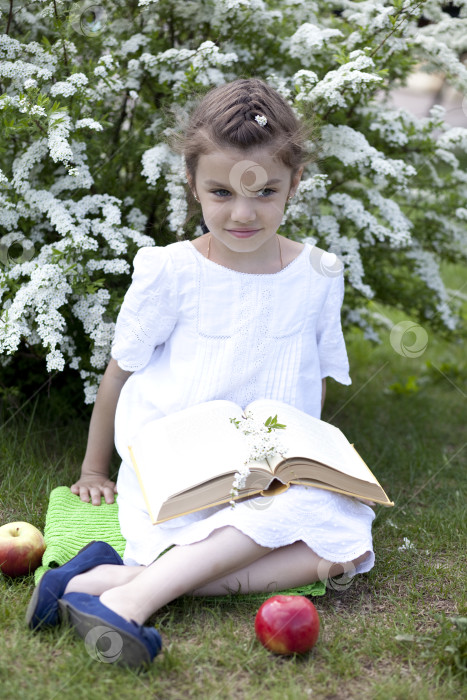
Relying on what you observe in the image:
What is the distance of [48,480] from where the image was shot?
253 cm

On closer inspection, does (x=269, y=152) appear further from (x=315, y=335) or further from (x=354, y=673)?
(x=354, y=673)

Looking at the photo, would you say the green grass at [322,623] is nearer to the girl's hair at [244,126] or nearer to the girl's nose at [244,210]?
the girl's nose at [244,210]

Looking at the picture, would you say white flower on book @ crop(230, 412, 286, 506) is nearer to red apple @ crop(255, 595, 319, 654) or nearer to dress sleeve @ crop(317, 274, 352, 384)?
red apple @ crop(255, 595, 319, 654)

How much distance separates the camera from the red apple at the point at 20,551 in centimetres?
202

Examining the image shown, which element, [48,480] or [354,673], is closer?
[354,673]

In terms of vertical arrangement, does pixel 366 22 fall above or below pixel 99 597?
above

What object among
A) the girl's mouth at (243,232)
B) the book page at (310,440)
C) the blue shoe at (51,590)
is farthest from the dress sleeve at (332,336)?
the blue shoe at (51,590)

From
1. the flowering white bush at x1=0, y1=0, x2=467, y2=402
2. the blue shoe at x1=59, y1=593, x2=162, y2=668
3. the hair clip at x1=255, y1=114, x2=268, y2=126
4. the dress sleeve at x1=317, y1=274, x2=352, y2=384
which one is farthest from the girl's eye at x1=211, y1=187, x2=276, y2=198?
the blue shoe at x1=59, y1=593, x2=162, y2=668

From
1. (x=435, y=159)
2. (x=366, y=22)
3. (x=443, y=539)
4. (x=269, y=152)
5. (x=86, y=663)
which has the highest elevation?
(x=366, y=22)

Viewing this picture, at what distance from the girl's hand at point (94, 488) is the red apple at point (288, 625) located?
32.5 inches

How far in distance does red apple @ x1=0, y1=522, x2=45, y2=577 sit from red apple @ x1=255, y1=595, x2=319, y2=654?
67cm

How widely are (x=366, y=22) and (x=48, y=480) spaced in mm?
1998

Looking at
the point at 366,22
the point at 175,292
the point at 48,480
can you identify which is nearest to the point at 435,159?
the point at 366,22

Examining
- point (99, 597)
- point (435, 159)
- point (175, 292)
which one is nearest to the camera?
point (99, 597)
